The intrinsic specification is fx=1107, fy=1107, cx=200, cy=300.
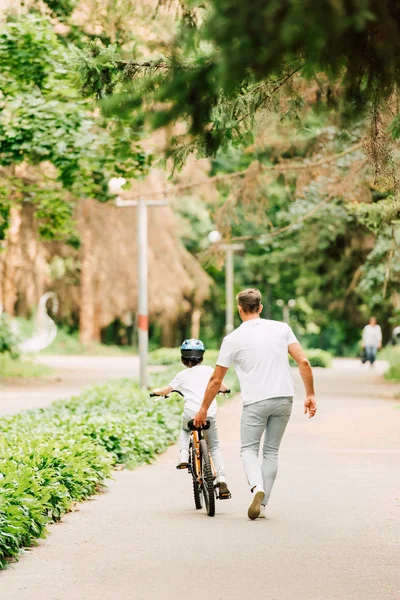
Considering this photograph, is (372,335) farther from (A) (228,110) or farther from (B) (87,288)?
(A) (228,110)

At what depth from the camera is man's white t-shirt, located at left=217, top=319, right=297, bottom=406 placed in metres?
8.20

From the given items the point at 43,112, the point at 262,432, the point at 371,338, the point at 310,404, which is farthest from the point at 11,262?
the point at 310,404

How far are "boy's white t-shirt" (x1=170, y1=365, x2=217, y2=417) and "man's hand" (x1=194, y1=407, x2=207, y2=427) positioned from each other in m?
0.59

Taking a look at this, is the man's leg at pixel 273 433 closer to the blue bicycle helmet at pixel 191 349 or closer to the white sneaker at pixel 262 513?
the white sneaker at pixel 262 513

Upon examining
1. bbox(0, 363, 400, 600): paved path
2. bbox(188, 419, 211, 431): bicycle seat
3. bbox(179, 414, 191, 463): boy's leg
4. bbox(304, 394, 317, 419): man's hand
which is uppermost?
bbox(304, 394, 317, 419): man's hand

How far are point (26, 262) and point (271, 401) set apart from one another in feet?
78.7

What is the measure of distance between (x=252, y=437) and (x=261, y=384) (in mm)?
413

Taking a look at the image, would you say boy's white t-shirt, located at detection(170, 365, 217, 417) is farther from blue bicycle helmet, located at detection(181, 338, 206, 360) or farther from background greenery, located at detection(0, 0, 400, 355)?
background greenery, located at detection(0, 0, 400, 355)

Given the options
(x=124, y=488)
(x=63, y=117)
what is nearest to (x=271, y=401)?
(x=124, y=488)

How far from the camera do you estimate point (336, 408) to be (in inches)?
820

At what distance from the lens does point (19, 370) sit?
3088 cm

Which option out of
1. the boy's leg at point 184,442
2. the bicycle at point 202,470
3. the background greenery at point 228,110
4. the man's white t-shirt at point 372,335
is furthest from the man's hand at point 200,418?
the man's white t-shirt at point 372,335

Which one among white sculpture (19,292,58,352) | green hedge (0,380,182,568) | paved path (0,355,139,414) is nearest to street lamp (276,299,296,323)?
white sculpture (19,292,58,352)

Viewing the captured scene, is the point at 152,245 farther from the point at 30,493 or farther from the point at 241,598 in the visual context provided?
the point at 241,598
